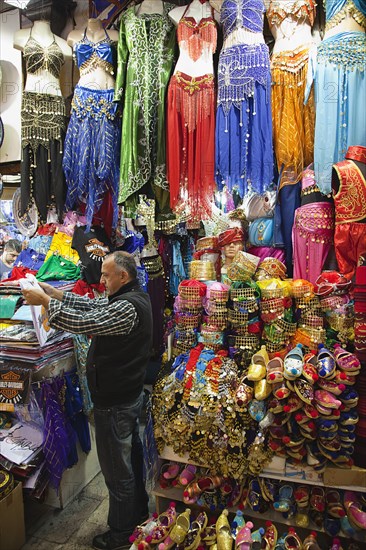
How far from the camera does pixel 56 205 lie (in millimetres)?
2529

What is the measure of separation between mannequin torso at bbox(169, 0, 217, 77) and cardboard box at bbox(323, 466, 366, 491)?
200 cm

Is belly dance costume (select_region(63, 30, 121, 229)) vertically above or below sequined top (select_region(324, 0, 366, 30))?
below

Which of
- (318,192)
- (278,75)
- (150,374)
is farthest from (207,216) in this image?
(150,374)

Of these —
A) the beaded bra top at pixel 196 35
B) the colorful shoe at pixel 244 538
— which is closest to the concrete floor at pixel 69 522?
the colorful shoe at pixel 244 538

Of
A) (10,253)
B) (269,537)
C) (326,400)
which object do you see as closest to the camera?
(326,400)

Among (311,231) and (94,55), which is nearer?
(311,231)

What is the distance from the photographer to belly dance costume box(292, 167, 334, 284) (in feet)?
6.28

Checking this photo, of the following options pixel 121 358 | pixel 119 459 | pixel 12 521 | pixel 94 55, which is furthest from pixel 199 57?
pixel 12 521

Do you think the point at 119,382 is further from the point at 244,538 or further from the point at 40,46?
the point at 40,46

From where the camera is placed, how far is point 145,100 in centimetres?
217

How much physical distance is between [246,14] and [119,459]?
2331 millimetres

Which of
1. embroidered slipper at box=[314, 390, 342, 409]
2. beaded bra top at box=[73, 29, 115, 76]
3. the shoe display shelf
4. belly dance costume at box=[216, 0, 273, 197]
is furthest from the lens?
beaded bra top at box=[73, 29, 115, 76]

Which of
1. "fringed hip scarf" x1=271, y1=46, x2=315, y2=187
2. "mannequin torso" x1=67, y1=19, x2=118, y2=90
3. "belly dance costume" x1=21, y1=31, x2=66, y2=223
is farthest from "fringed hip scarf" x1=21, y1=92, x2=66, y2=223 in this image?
"fringed hip scarf" x1=271, y1=46, x2=315, y2=187

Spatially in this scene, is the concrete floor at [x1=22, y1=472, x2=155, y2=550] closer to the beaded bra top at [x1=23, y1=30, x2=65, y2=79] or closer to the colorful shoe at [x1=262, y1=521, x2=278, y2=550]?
the colorful shoe at [x1=262, y1=521, x2=278, y2=550]
